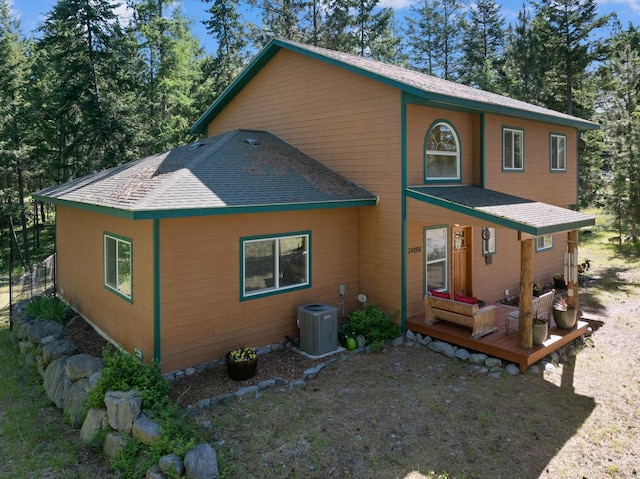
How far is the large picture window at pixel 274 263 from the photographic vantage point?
895 centimetres

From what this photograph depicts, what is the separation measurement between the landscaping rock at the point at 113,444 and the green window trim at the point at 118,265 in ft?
9.23

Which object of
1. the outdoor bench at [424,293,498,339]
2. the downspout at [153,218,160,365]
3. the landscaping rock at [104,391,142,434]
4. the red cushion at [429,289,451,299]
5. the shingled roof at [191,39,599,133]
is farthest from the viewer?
the red cushion at [429,289,451,299]

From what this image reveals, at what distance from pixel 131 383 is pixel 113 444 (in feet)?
2.91

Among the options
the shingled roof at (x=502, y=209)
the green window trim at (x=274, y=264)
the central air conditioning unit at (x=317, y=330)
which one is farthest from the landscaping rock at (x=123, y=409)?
the shingled roof at (x=502, y=209)

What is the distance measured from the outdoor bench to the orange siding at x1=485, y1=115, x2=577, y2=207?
3.70 metres

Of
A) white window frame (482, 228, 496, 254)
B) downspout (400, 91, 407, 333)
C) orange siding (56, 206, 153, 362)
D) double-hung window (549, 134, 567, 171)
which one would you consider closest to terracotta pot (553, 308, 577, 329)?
white window frame (482, 228, 496, 254)

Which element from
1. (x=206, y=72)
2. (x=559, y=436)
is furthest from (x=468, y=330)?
(x=206, y=72)

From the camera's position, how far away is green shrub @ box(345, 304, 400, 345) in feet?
31.8

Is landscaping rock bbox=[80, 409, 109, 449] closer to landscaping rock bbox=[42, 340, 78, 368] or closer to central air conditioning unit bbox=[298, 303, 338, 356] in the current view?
landscaping rock bbox=[42, 340, 78, 368]

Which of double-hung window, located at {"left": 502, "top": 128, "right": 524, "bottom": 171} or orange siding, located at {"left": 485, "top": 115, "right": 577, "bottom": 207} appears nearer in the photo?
orange siding, located at {"left": 485, "top": 115, "right": 577, "bottom": 207}

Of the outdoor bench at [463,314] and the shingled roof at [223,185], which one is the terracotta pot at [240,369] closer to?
the shingled roof at [223,185]

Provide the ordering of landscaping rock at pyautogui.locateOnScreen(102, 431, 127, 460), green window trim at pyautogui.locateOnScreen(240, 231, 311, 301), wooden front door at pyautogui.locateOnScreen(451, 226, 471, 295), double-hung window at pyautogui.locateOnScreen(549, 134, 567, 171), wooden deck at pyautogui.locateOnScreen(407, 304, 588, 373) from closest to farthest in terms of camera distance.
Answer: landscaping rock at pyautogui.locateOnScreen(102, 431, 127, 460) < wooden deck at pyautogui.locateOnScreen(407, 304, 588, 373) < green window trim at pyautogui.locateOnScreen(240, 231, 311, 301) < wooden front door at pyautogui.locateOnScreen(451, 226, 471, 295) < double-hung window at pyautogui.locateOnScreen(549, 134, 567, 171)

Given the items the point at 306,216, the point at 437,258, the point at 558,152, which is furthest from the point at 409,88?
the point at 558,152

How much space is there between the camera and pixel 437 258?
1088 cm
